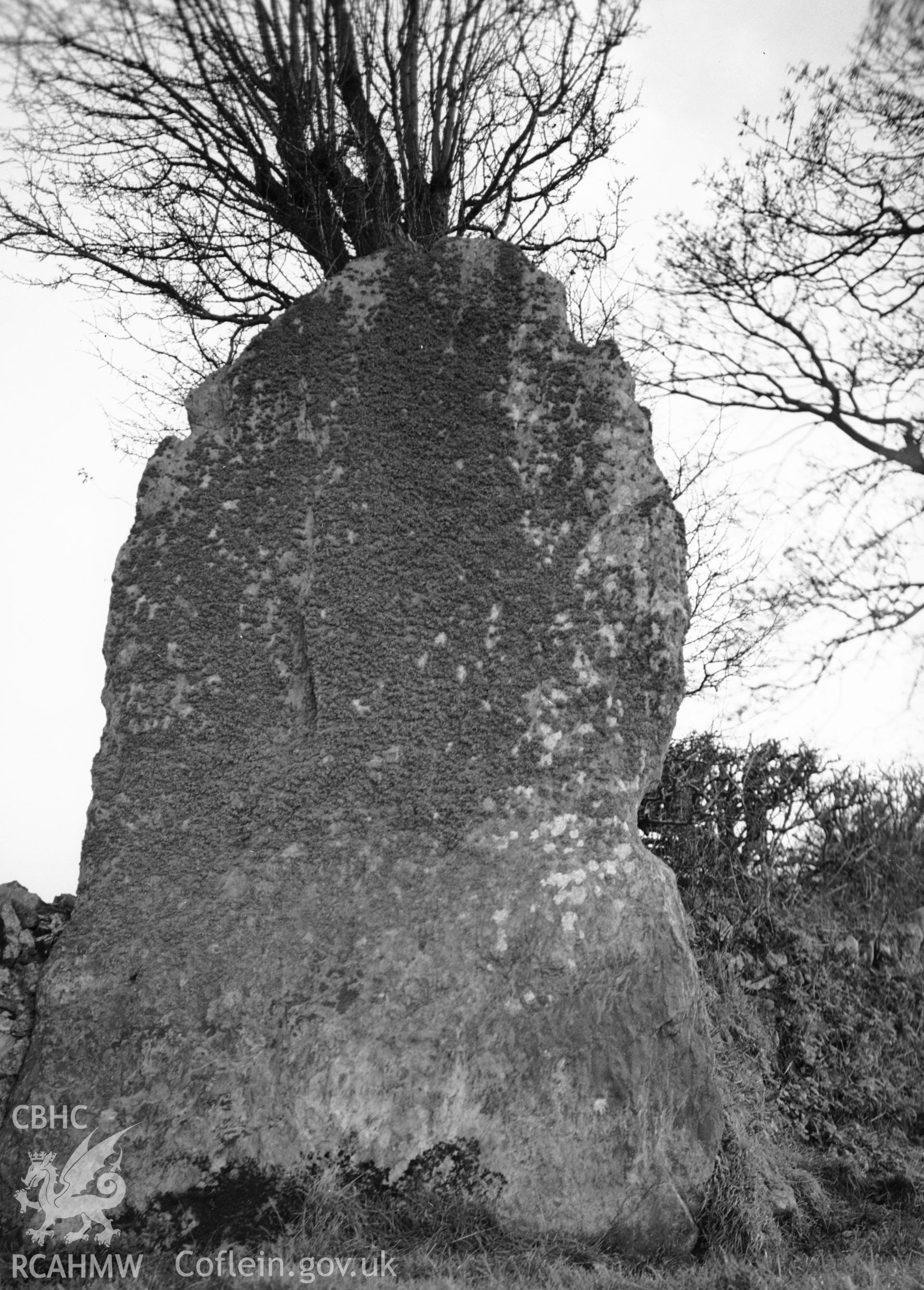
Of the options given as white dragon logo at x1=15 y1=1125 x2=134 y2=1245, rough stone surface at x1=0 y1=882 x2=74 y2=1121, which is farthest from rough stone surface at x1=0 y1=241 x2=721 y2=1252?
rough stone surface at x1=0 y1=882 x2=74 y2=1121

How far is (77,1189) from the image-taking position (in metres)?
3.56

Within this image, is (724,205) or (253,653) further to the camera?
(724,205)

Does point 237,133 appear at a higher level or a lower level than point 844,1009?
higher

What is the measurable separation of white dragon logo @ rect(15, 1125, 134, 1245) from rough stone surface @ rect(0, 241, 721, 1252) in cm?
5

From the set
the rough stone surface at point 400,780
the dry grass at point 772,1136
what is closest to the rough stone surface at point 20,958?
the rough stone surface at point 400,780

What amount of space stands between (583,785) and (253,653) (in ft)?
4.22

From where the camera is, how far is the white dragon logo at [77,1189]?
139 inches

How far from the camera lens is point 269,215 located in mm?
6539

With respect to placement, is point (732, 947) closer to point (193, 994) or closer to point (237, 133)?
point (193, 994)

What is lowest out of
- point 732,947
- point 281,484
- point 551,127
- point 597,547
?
point 732,947

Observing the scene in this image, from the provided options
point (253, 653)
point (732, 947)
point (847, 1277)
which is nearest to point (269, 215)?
point (253, 653)

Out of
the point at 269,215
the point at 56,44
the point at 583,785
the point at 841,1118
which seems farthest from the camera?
the point at 269,215

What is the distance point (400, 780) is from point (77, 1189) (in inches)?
64.8

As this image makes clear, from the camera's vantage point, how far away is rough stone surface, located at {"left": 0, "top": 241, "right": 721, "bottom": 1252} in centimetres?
366
